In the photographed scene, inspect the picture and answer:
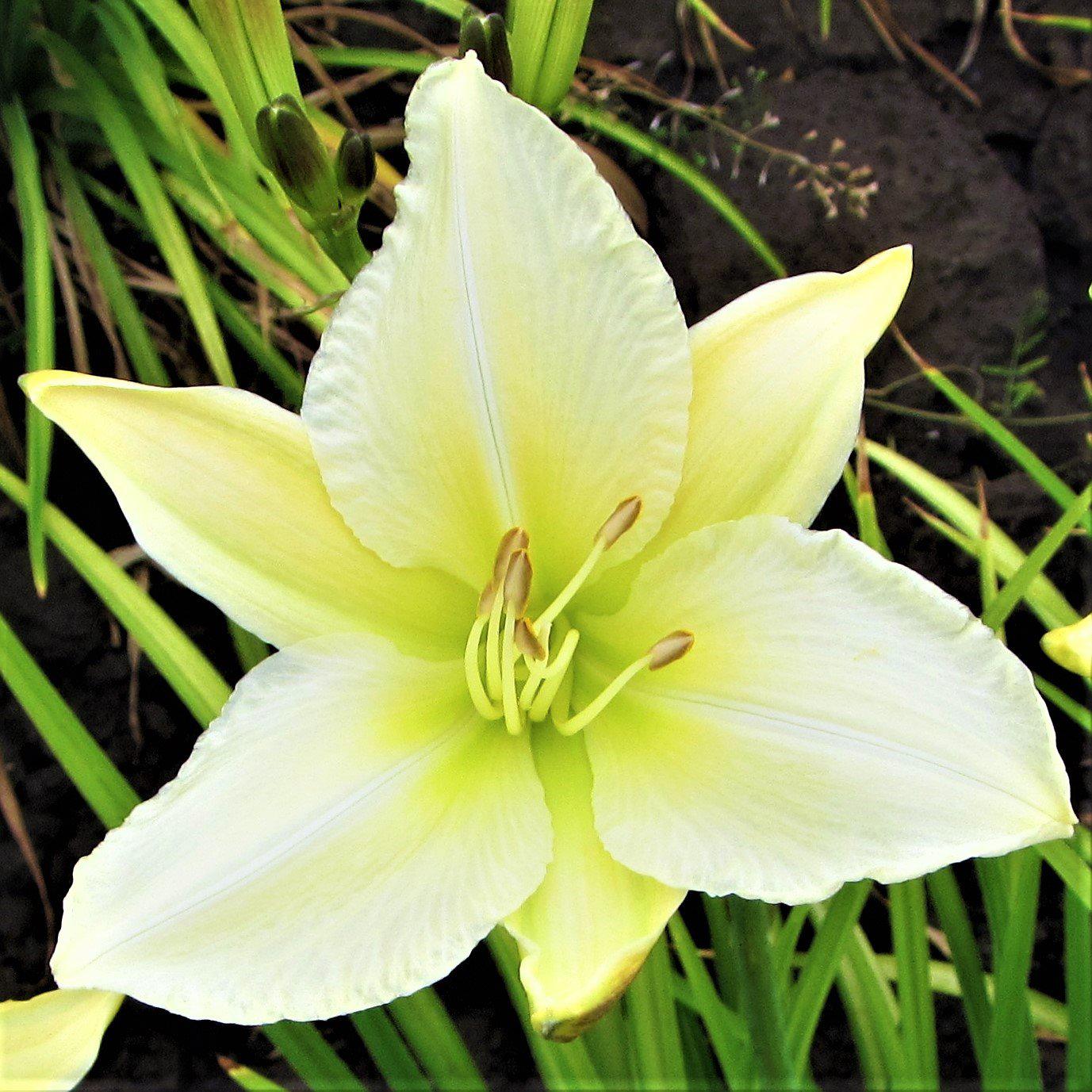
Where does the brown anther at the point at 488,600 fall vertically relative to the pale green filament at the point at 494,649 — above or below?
above

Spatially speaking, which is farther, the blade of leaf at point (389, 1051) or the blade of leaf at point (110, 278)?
the blade of leaf at point (110, 278)

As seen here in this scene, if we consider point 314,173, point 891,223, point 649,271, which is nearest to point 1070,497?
point 891,223

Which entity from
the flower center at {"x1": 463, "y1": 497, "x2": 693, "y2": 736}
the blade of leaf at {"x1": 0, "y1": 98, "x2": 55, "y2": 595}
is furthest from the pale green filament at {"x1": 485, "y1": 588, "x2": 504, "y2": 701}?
the blade of leaf at {"x1": 0, "y1": 98, "x2": 55, "y2": 595}

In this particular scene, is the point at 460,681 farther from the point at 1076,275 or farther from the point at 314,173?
the point at 1076,275

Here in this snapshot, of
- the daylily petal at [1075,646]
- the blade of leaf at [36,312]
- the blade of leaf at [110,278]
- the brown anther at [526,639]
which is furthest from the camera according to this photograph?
the blade of leaf at [110,278]

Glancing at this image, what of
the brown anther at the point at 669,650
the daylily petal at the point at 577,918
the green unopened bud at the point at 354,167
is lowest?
the daylily petal at the point at 577,918

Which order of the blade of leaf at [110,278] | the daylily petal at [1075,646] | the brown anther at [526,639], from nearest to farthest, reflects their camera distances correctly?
the daylily petal at [1075,646] < the brown anther at [526,639] < the blade of leaf at [110,278]

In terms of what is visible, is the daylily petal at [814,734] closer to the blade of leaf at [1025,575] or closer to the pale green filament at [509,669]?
the pale green filament at [509,669]

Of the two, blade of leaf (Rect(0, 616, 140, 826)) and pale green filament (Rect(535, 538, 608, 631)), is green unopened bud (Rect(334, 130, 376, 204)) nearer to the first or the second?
pale green filament (Rect(535, 538, 608, 631))

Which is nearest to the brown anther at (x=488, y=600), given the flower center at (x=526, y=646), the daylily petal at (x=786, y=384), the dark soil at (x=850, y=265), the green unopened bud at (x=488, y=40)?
the flower center at (x=526, y=646)
